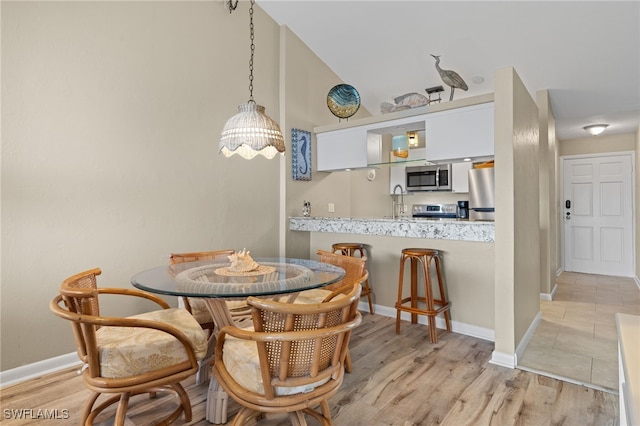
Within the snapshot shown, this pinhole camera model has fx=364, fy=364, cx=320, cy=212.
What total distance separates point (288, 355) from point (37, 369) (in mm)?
2154

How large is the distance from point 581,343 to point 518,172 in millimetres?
1555

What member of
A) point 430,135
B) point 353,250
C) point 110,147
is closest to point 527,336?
point 353,250

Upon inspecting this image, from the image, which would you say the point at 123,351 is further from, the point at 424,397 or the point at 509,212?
the point at 509,212

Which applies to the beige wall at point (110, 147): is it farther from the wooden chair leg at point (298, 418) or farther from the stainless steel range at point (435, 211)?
the stainless steel range at point (435, 211)

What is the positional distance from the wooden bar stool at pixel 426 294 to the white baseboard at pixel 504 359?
1.51 ft

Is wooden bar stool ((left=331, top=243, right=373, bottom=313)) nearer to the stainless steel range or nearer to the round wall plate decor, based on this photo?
the round wall plate decor

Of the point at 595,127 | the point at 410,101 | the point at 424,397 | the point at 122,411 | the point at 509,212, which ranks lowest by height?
the point at 424,397

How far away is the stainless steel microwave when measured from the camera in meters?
5.37

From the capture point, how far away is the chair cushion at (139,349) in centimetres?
155

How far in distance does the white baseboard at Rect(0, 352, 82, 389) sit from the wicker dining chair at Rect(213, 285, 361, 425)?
1.75 m

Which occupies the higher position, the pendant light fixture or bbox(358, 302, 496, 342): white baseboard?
the pendant light fixture

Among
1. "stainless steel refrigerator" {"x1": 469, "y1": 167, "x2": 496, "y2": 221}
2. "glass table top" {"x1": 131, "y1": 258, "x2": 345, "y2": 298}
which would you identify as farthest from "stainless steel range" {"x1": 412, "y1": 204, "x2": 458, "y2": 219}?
"glass table top" {"x1": 131, "y1": 258, "x2": 345, "y2": 298}

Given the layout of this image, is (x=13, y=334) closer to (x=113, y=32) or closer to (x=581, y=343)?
(x=113, y=32)

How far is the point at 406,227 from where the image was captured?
3322mm
